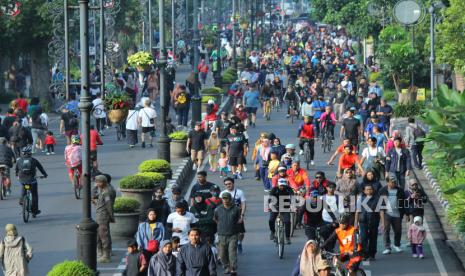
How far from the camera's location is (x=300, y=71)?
64.7 meters

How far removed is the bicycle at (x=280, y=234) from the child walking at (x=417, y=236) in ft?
7.17

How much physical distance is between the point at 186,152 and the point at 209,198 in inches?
543

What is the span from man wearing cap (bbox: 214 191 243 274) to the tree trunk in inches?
1214

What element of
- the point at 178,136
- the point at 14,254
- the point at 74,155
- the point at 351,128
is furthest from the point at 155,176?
the point at 178,136

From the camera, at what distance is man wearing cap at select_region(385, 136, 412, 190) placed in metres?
31.1

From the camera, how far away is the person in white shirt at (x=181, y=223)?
2309 cm

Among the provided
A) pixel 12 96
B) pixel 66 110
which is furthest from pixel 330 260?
pixel 12 96

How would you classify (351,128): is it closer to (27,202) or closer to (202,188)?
(27,202)

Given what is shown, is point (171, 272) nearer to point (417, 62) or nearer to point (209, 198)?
point (209, 198)

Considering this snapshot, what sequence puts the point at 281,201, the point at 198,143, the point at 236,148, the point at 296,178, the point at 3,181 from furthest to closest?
the point at 198,143 < the point at 236,148 < the point at 3,181 < the point at 296,178 < the point at 281,201

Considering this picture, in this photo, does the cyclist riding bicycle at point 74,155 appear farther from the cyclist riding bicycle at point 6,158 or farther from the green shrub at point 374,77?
the green shrub at point 374,77

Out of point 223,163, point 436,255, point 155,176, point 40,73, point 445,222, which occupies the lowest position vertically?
point 436,255

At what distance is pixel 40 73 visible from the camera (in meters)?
54.1

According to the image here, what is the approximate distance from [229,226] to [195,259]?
2895mm
